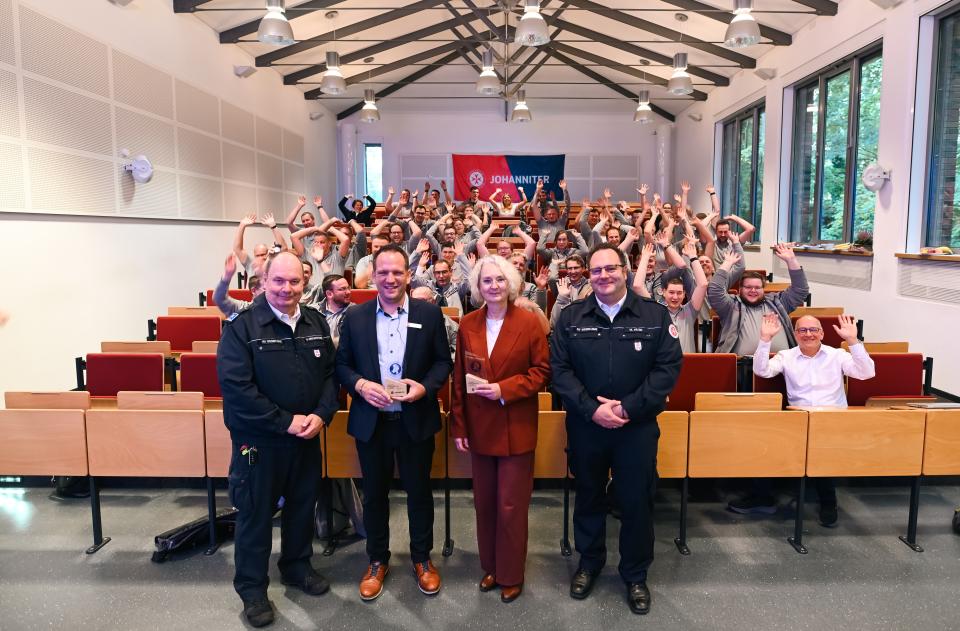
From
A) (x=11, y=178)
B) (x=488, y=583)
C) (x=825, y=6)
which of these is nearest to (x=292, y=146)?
(x=11, y=178)

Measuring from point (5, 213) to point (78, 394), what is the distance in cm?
294

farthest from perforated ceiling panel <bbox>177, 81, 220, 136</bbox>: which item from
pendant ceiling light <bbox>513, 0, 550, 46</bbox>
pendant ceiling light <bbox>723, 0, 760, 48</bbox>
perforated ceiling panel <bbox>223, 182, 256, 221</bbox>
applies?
pendant ceiling light <bbox>723, 0, 760, 48</bbox>

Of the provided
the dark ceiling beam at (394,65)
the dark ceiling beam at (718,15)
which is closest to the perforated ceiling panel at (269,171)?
the dark ceiling beam at (394,65)

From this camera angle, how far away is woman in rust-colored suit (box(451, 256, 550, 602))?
2516 mm

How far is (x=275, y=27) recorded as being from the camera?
5766 millimetres

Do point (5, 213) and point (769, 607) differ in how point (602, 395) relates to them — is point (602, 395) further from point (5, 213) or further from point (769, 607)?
point (5, 213)

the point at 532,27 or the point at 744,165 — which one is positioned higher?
the point at 532,27

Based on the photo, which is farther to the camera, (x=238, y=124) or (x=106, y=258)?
(x=238, y=124)

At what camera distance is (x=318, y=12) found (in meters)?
9.30

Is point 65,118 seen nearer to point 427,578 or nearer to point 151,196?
point 151,196

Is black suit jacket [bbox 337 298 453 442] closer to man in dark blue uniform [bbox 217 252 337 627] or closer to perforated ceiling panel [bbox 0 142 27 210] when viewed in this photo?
man in dark blue uniform [bbox 217 252 337 627]

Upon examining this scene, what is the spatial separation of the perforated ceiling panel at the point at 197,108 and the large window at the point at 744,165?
8402 mm

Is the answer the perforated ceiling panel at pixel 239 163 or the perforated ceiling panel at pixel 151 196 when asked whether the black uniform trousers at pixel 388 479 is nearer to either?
the perforated ceiling panel at pixel 151 196

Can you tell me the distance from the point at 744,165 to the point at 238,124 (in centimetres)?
867
